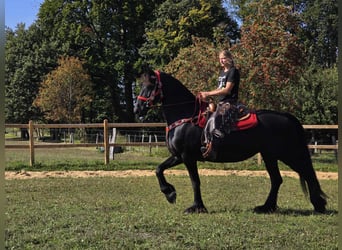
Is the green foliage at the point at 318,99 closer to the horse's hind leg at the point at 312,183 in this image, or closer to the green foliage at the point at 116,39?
the green foliage at the point at 116,39

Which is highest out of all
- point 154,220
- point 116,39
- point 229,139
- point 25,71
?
point 116,39

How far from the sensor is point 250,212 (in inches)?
235

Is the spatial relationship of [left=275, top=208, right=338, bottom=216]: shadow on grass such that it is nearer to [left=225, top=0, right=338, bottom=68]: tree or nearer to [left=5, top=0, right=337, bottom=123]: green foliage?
[left=5, top=0, right=337, bottom=123]: green foliage

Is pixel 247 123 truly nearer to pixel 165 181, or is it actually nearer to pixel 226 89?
pixel 226 89

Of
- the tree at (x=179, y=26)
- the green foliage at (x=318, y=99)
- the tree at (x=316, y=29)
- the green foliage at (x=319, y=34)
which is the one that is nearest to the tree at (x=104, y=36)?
the tree at (x=179, y=26)

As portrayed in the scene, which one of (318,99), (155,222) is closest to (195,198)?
(155,222)

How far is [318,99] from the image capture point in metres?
23.0

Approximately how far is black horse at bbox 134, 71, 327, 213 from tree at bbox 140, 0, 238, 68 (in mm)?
23089

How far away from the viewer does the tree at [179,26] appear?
29062 mm

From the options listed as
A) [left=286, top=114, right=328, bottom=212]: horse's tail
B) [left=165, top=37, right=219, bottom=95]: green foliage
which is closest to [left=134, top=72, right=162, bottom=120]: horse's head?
[left=286, top=114, right=328, bottom=212]: horse's tail

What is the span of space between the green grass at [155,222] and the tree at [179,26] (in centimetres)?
2191

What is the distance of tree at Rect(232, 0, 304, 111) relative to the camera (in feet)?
52.7

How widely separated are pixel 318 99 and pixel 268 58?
8208mm

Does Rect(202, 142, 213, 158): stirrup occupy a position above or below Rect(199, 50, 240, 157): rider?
below
